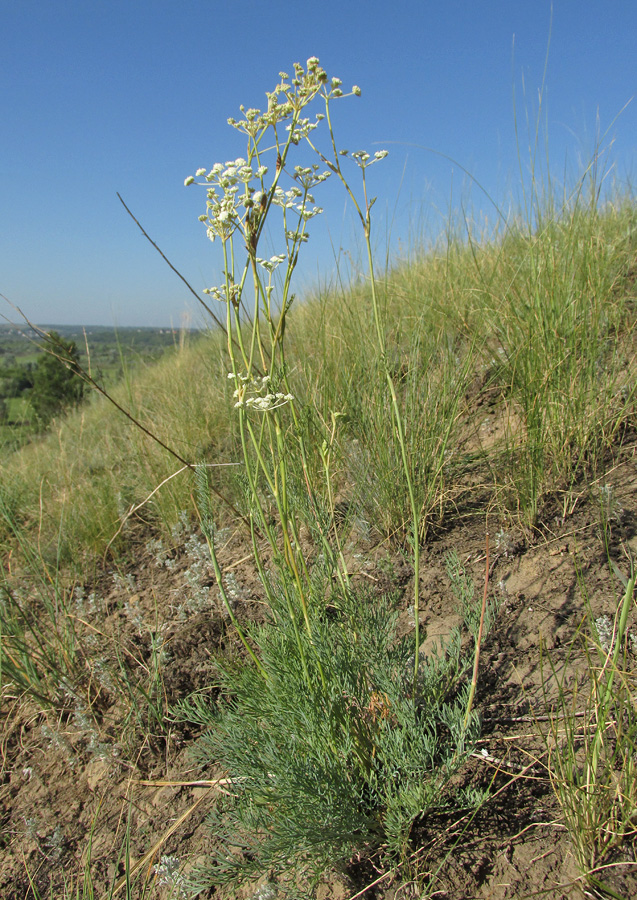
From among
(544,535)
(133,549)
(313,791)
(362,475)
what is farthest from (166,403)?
(313,791)

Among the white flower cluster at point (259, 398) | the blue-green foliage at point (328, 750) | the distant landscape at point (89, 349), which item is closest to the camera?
the white flower cluster at point (259, 398)

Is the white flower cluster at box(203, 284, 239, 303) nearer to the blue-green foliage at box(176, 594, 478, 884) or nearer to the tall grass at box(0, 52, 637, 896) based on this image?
the tall grass at box(0, 52, 637, 896)

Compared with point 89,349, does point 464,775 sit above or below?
below

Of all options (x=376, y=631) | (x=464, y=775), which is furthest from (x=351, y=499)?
(x=464, y=775)

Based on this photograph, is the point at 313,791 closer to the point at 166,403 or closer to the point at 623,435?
the point at 623,435

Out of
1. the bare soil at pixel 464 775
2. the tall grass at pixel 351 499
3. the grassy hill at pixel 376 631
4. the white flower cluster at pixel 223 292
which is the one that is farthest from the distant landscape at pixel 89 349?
the bare soil at pixel 464 775

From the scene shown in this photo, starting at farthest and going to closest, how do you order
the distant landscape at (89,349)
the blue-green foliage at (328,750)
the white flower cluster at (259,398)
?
1. the distant landscape at (89,349)
2. the blue-green foliage at (328,750)
3. the white flower cluster at (259,398)

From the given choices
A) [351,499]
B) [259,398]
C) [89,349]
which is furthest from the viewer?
[89,349]

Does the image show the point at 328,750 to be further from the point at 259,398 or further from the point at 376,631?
the point at 259,398

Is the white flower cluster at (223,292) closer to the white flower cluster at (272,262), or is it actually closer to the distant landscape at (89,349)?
the white flower cluster at (272,262)

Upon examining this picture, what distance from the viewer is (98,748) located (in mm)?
1645

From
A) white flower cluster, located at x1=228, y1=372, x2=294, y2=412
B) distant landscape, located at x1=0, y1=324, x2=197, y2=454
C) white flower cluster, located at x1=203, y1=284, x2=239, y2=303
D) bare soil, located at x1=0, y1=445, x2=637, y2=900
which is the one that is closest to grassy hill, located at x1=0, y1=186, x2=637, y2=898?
bare soil, located at x1=0, y1=445, x2=637, y2=900

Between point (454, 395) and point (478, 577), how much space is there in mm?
774

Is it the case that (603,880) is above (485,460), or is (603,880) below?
below
